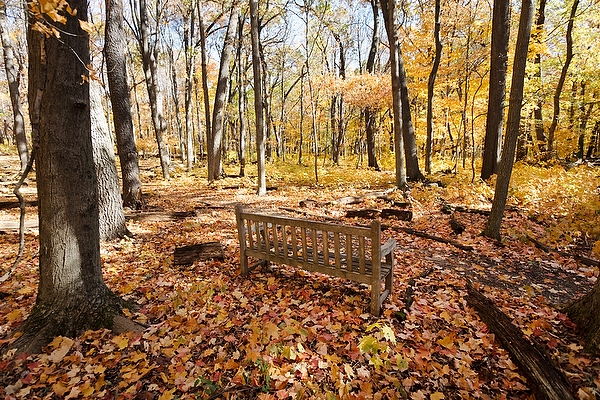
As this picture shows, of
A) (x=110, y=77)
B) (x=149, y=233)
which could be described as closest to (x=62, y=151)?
(x=149, y=233)

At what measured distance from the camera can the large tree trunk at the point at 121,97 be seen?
24.7 feet

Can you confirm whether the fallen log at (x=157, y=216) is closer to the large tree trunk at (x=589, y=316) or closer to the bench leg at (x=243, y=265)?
the bench leg at (x=243, y=265)

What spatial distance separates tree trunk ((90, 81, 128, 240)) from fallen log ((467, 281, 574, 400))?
22.7 feet

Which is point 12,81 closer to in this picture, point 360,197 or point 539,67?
point 360,197

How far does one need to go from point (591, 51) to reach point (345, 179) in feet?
43.0

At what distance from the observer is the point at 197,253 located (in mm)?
5672

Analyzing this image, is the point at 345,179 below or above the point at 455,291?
above

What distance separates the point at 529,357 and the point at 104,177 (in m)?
7.71

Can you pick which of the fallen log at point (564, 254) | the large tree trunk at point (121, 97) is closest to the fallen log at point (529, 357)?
the fallen log at point (564, 254)

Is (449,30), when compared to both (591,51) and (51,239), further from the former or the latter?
(51,239)

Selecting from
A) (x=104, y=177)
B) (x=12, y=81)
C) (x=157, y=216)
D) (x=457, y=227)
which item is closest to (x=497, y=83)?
(x=457, y=227)

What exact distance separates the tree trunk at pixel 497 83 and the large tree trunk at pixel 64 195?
456 inches

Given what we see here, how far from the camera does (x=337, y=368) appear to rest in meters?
2.90

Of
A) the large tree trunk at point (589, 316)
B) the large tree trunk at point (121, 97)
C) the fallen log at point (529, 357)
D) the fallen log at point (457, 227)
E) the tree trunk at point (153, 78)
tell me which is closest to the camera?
the fallen log at point (529, 357)
